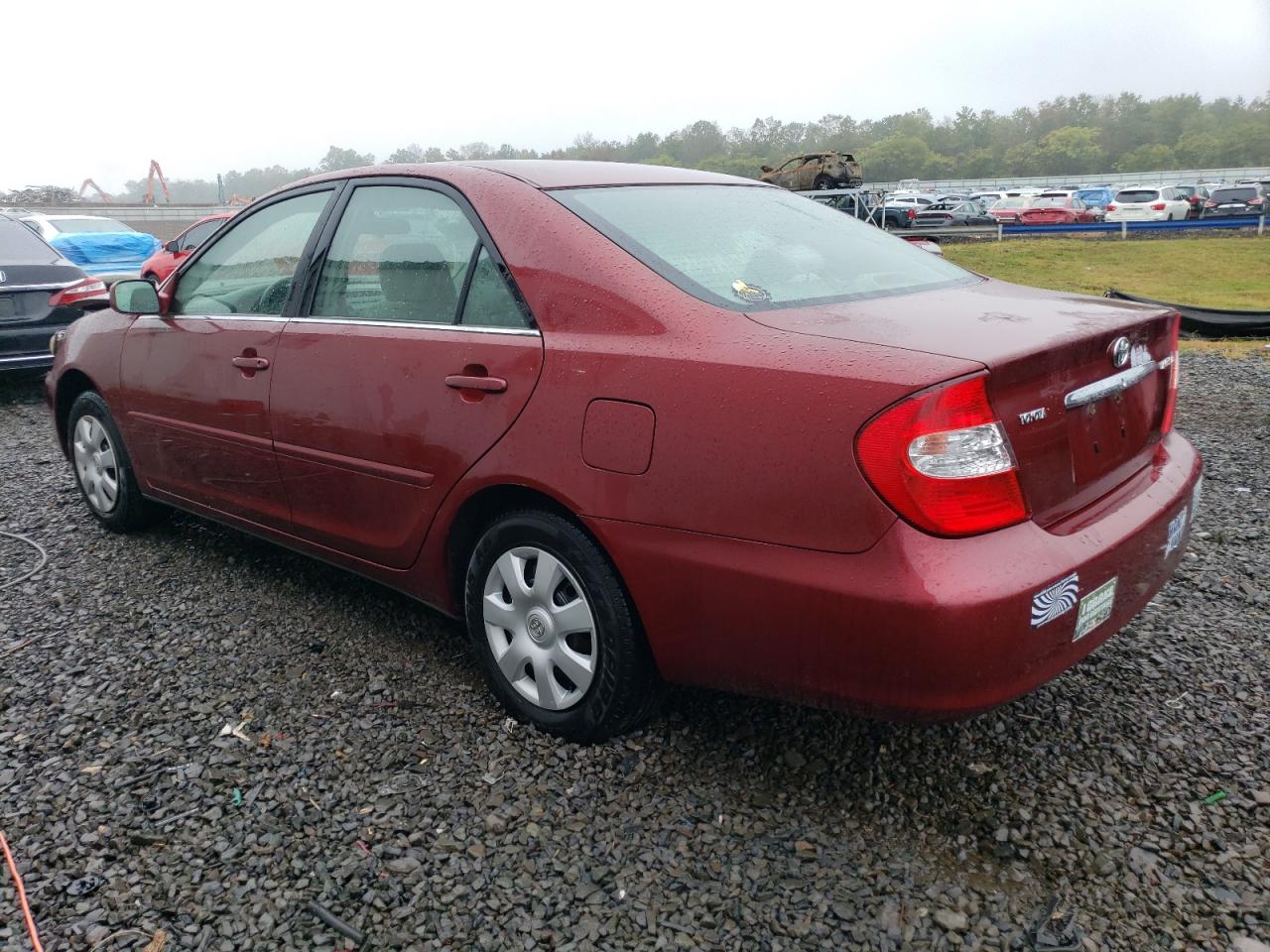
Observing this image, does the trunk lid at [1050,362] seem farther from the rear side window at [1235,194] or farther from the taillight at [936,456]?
the rear side window at [1235,194]

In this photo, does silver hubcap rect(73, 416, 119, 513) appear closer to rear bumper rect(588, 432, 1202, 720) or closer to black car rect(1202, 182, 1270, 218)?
rear bumper rect(588, 432, 1202, 720)

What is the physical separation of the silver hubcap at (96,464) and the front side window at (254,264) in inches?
36.4

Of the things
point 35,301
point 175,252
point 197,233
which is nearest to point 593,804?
point 35,301

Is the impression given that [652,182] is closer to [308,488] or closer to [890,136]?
[308,488]

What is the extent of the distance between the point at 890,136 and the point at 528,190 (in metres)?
120

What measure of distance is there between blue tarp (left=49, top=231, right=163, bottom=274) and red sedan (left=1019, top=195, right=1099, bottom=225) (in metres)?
26.9

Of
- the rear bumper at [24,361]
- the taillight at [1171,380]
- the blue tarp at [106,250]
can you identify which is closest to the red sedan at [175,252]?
the blue tarp at [106,250]

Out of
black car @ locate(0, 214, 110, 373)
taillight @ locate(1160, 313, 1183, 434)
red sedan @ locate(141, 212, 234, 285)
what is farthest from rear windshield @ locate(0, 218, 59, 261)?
taillight @ locate(1160, 313, 1183, 434)

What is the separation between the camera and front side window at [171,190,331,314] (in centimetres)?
349

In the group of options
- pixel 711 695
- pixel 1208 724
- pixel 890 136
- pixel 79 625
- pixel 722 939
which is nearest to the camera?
pixel 722 939

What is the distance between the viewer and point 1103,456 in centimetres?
244

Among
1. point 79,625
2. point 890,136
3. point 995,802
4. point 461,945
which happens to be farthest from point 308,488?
point 890,136

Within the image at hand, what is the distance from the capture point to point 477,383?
2721mm

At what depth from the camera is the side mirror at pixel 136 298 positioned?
4.00 m
